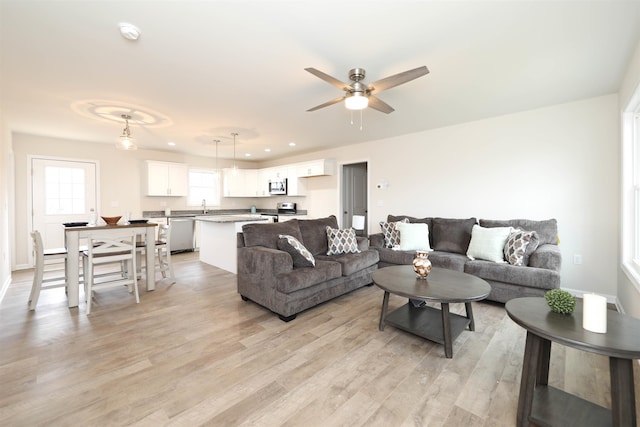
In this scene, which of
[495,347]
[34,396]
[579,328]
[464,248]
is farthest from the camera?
[464,248]

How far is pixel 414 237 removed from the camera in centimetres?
407

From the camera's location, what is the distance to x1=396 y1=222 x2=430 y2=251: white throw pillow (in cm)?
404

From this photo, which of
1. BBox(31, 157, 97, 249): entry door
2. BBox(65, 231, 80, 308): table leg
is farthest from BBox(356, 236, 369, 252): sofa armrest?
BBox(31, 157, 97, 249): entry door

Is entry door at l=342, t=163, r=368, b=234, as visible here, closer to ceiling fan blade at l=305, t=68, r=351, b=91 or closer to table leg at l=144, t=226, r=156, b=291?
table leg at l=144, t=226, r=156, b=291

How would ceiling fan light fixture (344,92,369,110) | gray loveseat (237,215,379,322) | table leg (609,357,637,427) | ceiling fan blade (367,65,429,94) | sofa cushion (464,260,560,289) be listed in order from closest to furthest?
table leg (609,357,637,427) < ceiling fan blade (367,65,429,94) < ceiling fan light fixture (344,92,369,110) < gray loveseat (237,215,379,322) < sofa cushion (464,260,560,289)

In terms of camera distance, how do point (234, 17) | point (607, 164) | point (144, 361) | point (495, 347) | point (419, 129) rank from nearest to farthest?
1. point (234, 17)
2. point (144, 361)
3. point (495, 347)
4. point (607, 164)
5. point (419, 129)

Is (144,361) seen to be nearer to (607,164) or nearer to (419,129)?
(419,129)

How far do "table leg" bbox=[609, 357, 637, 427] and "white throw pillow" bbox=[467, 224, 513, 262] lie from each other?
2236mm

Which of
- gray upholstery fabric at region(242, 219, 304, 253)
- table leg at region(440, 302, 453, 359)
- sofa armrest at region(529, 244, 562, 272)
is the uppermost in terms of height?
gray upholstery fabric at region(242, 219, 304, 253)

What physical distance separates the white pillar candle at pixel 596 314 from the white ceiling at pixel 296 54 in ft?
5.84

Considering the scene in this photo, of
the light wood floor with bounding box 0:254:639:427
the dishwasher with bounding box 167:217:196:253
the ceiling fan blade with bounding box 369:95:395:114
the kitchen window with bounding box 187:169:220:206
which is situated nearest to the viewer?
the light wood floor with bounding box 0:254:639:427

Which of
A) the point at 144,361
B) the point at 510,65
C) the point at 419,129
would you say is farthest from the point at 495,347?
the point at 419,129

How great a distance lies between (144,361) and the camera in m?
2.05

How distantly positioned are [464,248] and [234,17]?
379cm
